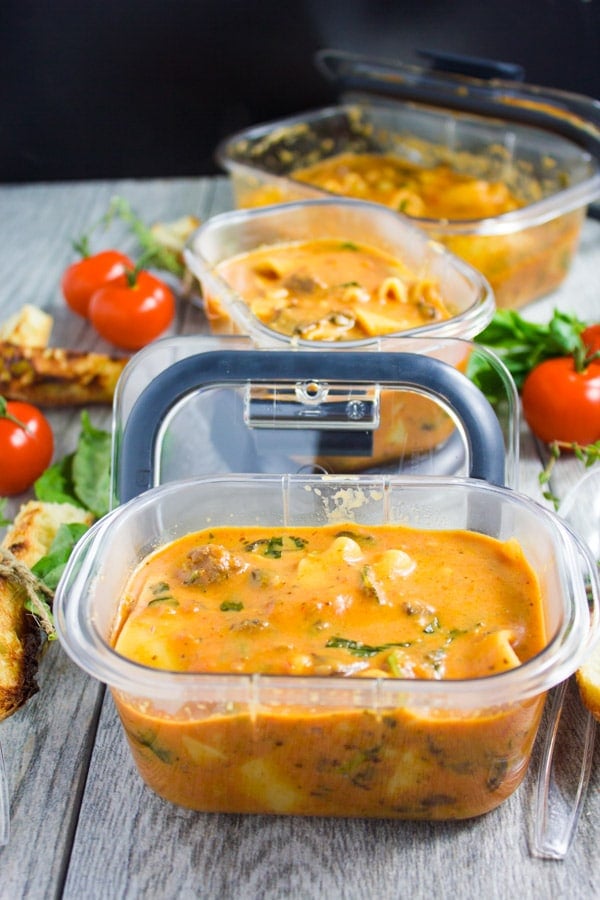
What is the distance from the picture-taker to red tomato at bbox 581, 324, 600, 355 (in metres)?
2.63

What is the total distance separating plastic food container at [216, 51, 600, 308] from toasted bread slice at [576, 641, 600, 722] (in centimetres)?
153

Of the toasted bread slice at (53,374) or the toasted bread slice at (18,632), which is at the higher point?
the toasted bread slice at (18,632)

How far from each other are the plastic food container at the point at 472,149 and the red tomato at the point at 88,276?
51 centimetres

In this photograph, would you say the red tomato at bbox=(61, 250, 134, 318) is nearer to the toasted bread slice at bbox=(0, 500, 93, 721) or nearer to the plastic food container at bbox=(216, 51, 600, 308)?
the plastic food container at bbox=(216, 51, 600, 308)

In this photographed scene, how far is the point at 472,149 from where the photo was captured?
3695 mm

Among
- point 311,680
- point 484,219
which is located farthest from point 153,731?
point 484,219

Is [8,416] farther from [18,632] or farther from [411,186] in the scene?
[411,186]

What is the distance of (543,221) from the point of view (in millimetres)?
3027

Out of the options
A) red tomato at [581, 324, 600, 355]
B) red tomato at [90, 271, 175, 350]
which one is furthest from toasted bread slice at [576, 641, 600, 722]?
red tomato at [90, 271, 175, 350]

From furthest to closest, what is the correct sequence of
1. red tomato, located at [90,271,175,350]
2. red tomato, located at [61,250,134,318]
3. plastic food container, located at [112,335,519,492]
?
1. red tomato, located at [61,250,134,318]
2. red tomato, located at [90,271,175,350]
3. plastic food container, located at [112,335,519,492]

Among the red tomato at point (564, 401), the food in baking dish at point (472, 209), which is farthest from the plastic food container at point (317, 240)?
the red tomato at point (564, 401)

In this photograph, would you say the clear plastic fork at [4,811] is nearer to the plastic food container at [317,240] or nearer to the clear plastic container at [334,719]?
the clear plastic container at [334,719]

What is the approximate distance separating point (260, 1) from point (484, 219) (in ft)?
5.61

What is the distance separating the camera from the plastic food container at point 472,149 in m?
3.05
